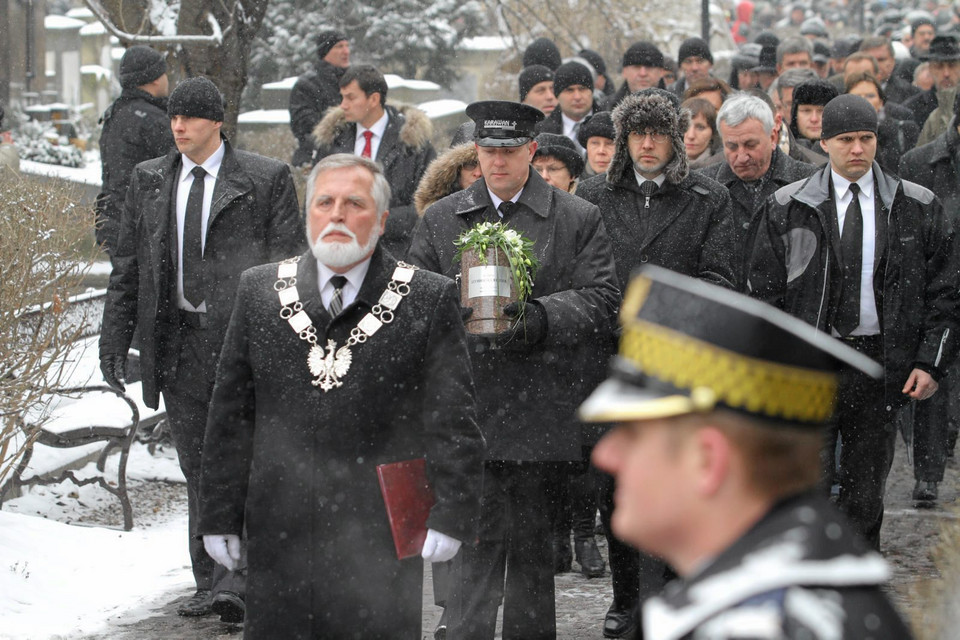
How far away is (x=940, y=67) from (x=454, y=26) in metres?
14.2

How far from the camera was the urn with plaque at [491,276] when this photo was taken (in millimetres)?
5789

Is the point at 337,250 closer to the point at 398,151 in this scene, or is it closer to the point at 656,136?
the point at 656,136

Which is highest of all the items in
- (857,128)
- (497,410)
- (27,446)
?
(857,128)

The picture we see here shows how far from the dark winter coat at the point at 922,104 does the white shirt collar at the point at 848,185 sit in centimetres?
631

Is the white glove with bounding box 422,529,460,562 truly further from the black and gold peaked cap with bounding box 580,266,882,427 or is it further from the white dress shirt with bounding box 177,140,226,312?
the white dress shirt with bounding box 177,140,226,312

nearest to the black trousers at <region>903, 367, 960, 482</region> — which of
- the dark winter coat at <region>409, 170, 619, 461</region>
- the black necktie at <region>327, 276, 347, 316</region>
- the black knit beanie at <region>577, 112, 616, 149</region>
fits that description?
the black knit beanie at <region>577, 112, 616, 149</region>

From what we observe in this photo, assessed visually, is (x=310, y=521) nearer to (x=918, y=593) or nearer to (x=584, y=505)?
(x=918, y=593)

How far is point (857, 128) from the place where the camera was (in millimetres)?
6727

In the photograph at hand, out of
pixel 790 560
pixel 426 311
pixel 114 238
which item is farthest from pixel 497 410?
pixel 790 560

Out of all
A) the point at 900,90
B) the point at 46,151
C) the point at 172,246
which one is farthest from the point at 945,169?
the point at 46,151

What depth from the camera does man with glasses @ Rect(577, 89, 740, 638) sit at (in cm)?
678

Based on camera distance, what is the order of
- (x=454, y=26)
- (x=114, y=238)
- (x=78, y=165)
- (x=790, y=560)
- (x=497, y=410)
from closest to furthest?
1. (x=790, y=560)
2. (x=497, y=410)
3. (x=114, y=238)
4. (x=78, y=165)
5. (x=454, y=26)

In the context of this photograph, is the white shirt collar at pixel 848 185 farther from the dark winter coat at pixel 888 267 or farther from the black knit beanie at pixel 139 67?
the black knit beanie at pixel 139 67

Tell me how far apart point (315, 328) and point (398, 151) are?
16.9ft
